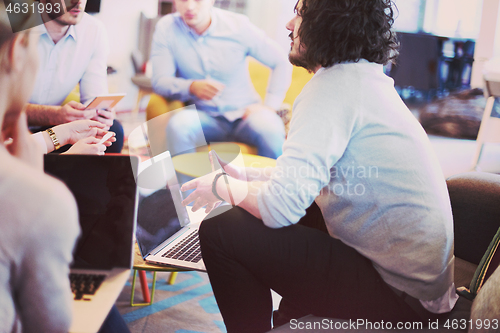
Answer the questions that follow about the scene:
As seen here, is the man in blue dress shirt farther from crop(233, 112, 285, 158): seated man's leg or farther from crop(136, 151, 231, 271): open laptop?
crop(136, 151, 231, 271): open laptop

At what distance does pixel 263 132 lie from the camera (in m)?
2.10

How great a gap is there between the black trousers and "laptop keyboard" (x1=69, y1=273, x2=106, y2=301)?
32 cm

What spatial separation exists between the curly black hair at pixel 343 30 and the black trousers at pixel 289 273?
0.43m

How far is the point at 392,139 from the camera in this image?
34.3 inches

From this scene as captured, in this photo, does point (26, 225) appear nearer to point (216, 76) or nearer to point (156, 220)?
point (156, 220)

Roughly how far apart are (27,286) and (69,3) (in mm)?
952

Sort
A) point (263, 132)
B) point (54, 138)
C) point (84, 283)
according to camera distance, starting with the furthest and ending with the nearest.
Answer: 1. point (263, 132)
2. point (54, 138)
3. point (84, 283)

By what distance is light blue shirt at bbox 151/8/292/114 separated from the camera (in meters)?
1.76

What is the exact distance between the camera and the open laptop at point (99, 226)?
668 millimetres

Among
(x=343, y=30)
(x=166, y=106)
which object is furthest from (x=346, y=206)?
(x=166, y=106)

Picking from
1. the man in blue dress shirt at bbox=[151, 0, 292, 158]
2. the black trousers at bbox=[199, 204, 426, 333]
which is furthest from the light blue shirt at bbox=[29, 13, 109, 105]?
the black trousers at bbox=[199, 204, 426, 333]

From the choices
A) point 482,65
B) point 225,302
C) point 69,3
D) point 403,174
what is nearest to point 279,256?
point 225,302

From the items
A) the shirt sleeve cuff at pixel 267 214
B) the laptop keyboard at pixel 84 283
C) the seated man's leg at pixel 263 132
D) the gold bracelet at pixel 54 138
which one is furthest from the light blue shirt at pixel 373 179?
the seated man's leg at pixel 263 132

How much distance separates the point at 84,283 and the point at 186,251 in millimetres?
481
